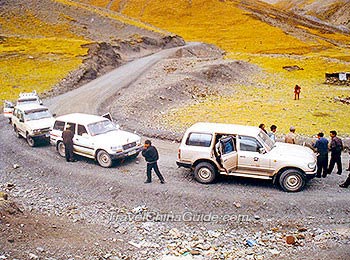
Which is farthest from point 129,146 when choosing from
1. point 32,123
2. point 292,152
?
point 292,152

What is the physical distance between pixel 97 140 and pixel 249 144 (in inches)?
245

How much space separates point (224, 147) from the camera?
1289 centimetres

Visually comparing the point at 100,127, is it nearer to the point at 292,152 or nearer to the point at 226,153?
the point at 226,153

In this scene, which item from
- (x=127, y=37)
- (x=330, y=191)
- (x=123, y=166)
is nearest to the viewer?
(x=330, y=191)

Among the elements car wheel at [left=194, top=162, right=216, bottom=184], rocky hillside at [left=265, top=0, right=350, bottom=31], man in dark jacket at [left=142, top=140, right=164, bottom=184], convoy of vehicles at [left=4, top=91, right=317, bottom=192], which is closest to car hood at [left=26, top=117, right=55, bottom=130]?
convoy of vehicles at [left=4, top=91, right=317, bottom=192]

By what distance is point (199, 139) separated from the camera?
13.4 meters

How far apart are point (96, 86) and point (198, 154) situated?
22.4m

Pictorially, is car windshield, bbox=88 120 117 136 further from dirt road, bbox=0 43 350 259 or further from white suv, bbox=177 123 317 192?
white suv, bbox=177 123 317 192

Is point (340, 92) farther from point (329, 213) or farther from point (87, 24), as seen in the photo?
point (87, 24)

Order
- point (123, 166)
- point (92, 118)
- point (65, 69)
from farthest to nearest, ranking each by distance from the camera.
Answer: point (65, 69), point (92, 118), point (123, 166)

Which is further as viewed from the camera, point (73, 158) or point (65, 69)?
point (65, 69)

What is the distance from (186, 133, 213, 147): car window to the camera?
43.4 ft

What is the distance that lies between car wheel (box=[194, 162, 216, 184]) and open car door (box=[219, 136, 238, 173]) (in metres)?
0.48

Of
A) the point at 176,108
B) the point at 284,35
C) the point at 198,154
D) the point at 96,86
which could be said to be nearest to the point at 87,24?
the point at 96,86
